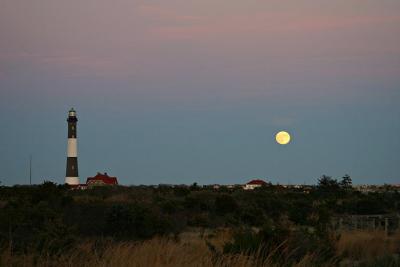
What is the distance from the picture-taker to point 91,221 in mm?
35250

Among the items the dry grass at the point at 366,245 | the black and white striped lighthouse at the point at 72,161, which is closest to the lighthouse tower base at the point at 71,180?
the black and white striped lighthouse at the point at 72,161

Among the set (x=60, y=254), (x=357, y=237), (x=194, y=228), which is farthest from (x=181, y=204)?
(x=60, y=254)

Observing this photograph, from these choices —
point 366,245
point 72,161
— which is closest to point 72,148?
point 72,161

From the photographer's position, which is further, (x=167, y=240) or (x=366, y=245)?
(x=366, y=245)

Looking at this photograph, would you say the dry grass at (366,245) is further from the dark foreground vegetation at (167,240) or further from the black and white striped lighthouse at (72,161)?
the black and white striped lighthouse at (72,161)

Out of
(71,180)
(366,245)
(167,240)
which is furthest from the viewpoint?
(71,180)

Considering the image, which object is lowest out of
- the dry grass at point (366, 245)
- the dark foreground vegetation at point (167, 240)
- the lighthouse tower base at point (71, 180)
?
the dry grass at point (366, 245)

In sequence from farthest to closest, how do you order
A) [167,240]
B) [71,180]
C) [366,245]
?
[71,180], [366,245], [167,240]

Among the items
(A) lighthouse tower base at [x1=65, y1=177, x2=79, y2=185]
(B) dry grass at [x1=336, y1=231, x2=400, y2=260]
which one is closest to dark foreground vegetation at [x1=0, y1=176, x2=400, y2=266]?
(B) dry grass at [x1=336, y1=231, x2=400, y2=260]

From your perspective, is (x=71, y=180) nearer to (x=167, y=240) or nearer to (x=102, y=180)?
(x=102, y=180)

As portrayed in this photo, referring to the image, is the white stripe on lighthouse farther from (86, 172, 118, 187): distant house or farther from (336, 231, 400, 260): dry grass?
(336, 231, 400, 260): dry grass

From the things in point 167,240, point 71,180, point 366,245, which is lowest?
point 366,245

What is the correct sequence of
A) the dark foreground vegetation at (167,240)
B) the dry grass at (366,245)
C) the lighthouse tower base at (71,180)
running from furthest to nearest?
the lighthouse tower base at (71,180), the dry grass at (366,245), the dark foreground vegetation at (167,240)

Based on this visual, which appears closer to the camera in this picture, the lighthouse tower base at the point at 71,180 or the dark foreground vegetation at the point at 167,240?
the dark foreground vegetation at the point at 167,240
